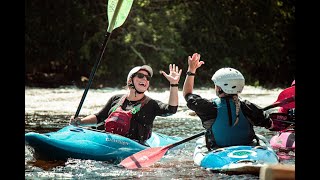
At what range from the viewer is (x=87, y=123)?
5355 millimetres

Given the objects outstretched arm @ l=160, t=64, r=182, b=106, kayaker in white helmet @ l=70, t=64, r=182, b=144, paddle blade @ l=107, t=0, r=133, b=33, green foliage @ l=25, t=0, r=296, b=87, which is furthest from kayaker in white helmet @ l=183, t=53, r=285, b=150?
green foliage @ l=25, t=0, r=296, b=87

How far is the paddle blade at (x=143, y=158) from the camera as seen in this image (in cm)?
463

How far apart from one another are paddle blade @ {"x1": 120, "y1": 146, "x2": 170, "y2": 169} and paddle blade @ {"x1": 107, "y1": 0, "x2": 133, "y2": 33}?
1.90 meters

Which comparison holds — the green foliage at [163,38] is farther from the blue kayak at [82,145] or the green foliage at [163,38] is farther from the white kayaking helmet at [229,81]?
the white kayaking helmet at [229,81]

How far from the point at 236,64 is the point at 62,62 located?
4863mm

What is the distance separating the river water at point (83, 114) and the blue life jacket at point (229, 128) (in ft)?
0.94

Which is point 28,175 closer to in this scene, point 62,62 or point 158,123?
point 158,123

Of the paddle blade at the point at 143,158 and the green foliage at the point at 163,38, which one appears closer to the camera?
the paddle blade at the point at 143,158

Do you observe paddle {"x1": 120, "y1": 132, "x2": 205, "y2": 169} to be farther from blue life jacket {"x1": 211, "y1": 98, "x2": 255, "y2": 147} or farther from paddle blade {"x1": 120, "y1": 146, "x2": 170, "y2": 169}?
blue life jacket {"x1": 211, "y1": 98, "x2": 255, "y2": 147}

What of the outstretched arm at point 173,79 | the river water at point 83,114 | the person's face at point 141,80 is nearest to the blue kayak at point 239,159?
the river water at point 83,114

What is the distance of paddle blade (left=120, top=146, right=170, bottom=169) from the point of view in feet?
15.2

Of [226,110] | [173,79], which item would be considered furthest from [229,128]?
[173,79]

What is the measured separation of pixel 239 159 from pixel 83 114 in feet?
16.4

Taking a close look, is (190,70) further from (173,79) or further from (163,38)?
(163,38)
